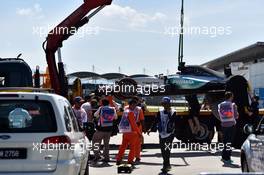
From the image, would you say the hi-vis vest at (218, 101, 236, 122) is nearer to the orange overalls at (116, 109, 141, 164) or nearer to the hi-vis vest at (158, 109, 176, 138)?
the orange overalls at (116, 109, 141, 164)

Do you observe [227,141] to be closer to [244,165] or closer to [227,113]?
[227,113]

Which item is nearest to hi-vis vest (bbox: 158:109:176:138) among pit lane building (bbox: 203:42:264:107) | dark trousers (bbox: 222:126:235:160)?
dark trousers (bbox: 222:126:235:160)

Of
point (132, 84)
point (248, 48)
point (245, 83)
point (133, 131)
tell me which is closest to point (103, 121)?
point (133, 131)

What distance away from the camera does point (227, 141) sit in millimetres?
15031

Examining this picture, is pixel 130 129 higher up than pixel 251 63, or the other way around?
pixel 251 63

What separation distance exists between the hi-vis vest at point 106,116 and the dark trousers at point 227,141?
286 centimetres

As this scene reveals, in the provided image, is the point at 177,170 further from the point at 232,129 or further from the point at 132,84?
the point at 132,84

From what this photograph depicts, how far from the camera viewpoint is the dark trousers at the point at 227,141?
14.9 meters

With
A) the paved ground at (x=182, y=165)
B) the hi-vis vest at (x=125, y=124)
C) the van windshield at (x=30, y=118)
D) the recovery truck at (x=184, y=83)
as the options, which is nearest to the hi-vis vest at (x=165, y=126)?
the paved ground at (x=182, y=165)

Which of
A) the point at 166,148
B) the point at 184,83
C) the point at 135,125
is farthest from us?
the point at 184,83

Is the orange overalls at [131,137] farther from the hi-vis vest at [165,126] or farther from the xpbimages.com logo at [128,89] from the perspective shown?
the xpbimages.com logo at [128,89]

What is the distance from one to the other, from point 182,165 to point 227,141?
140 centimetres

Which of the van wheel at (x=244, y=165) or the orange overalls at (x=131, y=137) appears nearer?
the van wheel at (x=244, y=165)

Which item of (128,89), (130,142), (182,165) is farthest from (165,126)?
(128,89)
